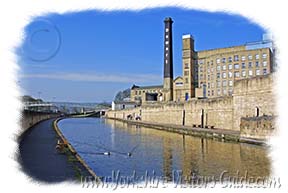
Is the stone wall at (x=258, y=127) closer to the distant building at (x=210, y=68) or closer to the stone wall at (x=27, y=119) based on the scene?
the stone wall at (x=27, y=119)

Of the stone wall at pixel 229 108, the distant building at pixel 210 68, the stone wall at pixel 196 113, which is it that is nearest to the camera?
the stone wall at pixel 229 108

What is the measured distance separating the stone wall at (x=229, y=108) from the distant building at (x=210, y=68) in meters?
14.4

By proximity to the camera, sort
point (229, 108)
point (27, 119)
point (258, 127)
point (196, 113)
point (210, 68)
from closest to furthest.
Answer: point (258, 127), point (27, 119), point (229, 108), point (196, 113), point (210, 68)

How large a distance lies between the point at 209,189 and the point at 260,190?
504 mm

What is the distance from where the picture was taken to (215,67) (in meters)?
53.5

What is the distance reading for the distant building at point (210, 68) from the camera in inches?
1842

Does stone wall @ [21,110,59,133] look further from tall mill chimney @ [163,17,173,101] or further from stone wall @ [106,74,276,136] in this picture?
tall mill chimney @ [163,17,173,101]

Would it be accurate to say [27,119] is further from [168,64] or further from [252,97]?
[168,64]

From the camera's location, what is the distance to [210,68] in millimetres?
55125

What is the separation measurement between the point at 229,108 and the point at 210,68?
3186 centimetres

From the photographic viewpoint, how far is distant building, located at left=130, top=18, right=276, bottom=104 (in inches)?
1842

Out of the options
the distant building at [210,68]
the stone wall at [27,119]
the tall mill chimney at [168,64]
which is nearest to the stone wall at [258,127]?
the stone wall at [27,119]

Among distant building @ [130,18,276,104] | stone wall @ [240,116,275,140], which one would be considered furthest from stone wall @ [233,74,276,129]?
distant building @ [130,18,276,104]

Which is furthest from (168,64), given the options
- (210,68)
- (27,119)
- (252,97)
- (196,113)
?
(27,119)
